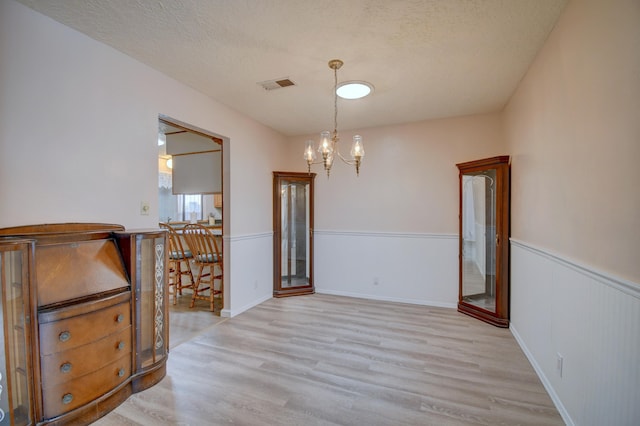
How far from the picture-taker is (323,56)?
2.42 meters

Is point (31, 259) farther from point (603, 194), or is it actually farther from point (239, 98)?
point (603, 194)

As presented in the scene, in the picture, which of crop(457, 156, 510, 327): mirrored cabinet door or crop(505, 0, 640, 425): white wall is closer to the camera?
crop(505, 0, 640, 425): white wall

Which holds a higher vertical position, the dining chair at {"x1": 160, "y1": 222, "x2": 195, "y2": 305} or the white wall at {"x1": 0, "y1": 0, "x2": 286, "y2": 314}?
the white wall at {"x1": 0, "y1": 0, "x2": 286, "y2": 314}

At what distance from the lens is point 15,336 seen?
1.54 meters

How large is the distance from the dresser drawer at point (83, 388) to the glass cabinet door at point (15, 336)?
0.09 meters

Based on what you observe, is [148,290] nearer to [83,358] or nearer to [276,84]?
[83,358]

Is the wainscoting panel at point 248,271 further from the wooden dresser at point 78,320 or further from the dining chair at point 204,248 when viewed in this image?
the wooden dresser at point 78,320

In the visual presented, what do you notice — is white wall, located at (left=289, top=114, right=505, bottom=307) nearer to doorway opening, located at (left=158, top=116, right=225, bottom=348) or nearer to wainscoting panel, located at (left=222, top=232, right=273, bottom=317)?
wainscoting panel, located at (left=222, top=232, right=273, bottom=317)

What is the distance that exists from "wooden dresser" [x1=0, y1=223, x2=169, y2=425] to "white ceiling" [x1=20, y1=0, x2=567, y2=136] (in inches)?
58.3

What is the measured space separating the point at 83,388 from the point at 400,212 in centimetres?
384

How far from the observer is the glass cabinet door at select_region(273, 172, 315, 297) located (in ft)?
15.1

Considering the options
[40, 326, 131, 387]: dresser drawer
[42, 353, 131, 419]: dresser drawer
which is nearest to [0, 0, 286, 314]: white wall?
[40, 326, 131, 387]: dresser drawer

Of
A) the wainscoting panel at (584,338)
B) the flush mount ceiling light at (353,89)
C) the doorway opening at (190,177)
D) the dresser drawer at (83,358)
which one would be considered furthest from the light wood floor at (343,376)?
the flush mount ceiling light at (353,89)

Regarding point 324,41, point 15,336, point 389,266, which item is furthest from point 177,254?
point 324,41
